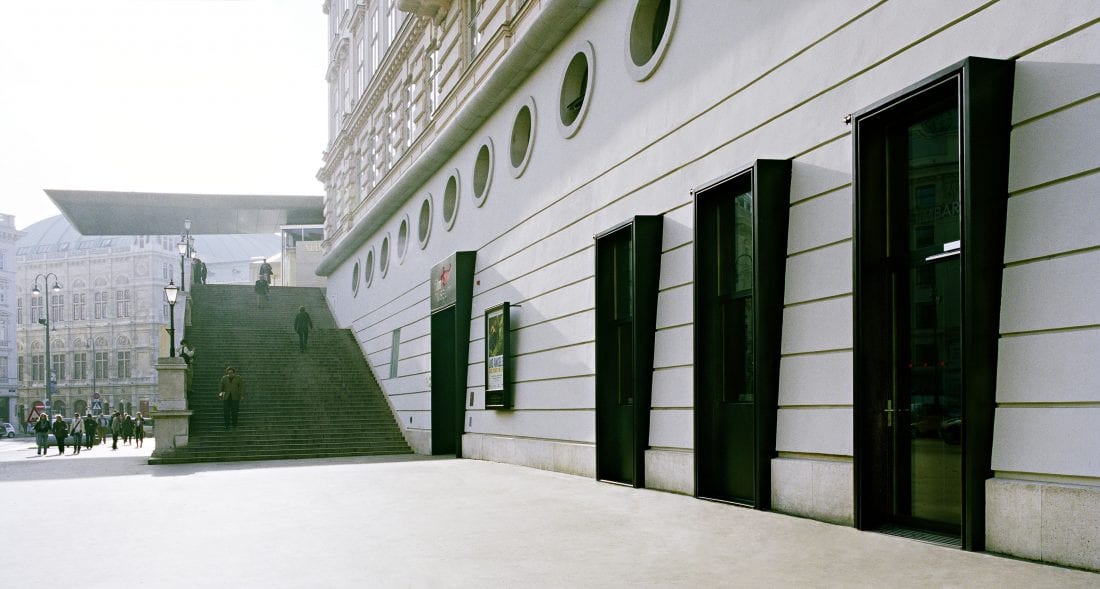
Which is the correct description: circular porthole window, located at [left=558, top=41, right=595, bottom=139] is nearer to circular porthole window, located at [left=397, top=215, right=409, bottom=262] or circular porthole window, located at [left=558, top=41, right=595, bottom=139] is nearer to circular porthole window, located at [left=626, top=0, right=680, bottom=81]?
circular porthole window, located at [left=626, top=0, right=680, bottom=81]

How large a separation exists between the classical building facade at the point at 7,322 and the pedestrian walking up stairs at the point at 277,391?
199ft

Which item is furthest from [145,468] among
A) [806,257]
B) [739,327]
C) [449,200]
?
[806,257]

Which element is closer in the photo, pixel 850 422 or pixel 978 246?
pixel 978 246

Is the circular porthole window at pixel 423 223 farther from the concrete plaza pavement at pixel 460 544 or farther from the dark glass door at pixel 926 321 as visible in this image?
the dark glass door at pixel 926 321

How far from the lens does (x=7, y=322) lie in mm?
90875

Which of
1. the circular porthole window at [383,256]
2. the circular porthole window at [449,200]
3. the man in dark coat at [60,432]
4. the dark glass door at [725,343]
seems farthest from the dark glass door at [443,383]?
the man in dark coat at [60,432]

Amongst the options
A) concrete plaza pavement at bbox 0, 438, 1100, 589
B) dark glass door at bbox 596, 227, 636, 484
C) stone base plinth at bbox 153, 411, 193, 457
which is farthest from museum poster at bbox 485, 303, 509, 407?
stone base plinth at bbox 153, 411, 193, 457

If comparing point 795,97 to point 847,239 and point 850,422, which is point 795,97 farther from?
point 850,422

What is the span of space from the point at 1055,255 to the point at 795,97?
138 inches

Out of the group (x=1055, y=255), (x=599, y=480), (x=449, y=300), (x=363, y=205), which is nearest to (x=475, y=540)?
(x=1055, y=255)

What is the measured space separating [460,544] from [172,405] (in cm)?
1718

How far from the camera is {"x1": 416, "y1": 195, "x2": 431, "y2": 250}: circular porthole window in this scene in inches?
999

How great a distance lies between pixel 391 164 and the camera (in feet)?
99.6

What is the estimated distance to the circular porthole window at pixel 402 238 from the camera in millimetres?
27547
